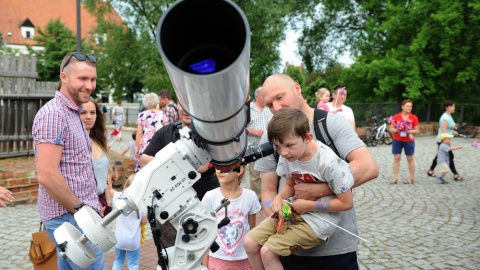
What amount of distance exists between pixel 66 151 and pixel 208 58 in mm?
1494

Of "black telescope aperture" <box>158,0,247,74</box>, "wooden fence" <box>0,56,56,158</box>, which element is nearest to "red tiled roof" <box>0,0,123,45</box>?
"wooden fence" <box>0,56,56,158</box>

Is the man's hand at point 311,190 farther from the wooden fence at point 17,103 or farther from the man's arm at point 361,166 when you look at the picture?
the wooden fence at point 17,103

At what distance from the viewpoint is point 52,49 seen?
150ft

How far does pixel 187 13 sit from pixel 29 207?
6.88 meters

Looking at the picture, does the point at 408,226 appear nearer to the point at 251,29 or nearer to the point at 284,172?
the point at 284,172

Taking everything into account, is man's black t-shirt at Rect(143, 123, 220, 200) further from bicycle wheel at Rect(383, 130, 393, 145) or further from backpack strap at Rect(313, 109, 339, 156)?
bicycle wheel at Rect(383, 130, 393, 145)

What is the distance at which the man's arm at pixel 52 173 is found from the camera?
2590 mm

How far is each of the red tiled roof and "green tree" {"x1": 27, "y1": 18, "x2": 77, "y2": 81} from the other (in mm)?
20610

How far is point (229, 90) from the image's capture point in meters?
1.50

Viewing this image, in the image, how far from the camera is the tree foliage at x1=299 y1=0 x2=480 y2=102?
76.8ft

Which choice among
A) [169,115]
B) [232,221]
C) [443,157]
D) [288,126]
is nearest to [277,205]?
[288,126]

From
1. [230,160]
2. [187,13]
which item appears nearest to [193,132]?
[230,160]

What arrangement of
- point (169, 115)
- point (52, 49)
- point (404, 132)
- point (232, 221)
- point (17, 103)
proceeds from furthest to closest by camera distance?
point (52, 49) < point (404, 132) < point (17, 103) < point (169, 115) < point (232, 221)

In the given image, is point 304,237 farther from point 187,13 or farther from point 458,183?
point 458,183
